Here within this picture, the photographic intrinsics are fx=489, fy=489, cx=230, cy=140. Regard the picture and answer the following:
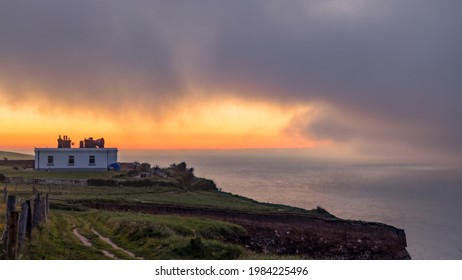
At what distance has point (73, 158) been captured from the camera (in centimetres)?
5234

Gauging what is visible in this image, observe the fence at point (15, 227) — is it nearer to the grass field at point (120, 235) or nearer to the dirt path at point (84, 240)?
the grass field at point (120, 235)

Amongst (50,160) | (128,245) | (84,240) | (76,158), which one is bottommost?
(128,245)

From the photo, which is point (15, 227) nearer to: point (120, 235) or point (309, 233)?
point (120, 235)

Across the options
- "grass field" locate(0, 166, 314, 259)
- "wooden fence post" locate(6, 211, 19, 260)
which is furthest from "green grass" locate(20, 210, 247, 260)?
"wooden fence post" locate(6, 211, 19, 260)

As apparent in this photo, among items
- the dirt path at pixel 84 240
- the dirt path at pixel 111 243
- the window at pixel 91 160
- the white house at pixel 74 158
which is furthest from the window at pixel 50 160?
the dirt path at pixel 111 243

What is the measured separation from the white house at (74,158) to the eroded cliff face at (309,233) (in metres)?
20.7

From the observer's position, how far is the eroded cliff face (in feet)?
106

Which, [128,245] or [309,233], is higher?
[128,245]

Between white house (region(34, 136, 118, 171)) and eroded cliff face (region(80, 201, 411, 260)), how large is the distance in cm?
2071

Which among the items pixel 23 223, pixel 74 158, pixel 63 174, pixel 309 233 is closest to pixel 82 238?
pixel 23 223

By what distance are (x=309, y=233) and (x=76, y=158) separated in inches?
1126

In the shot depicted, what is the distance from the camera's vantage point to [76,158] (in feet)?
172
